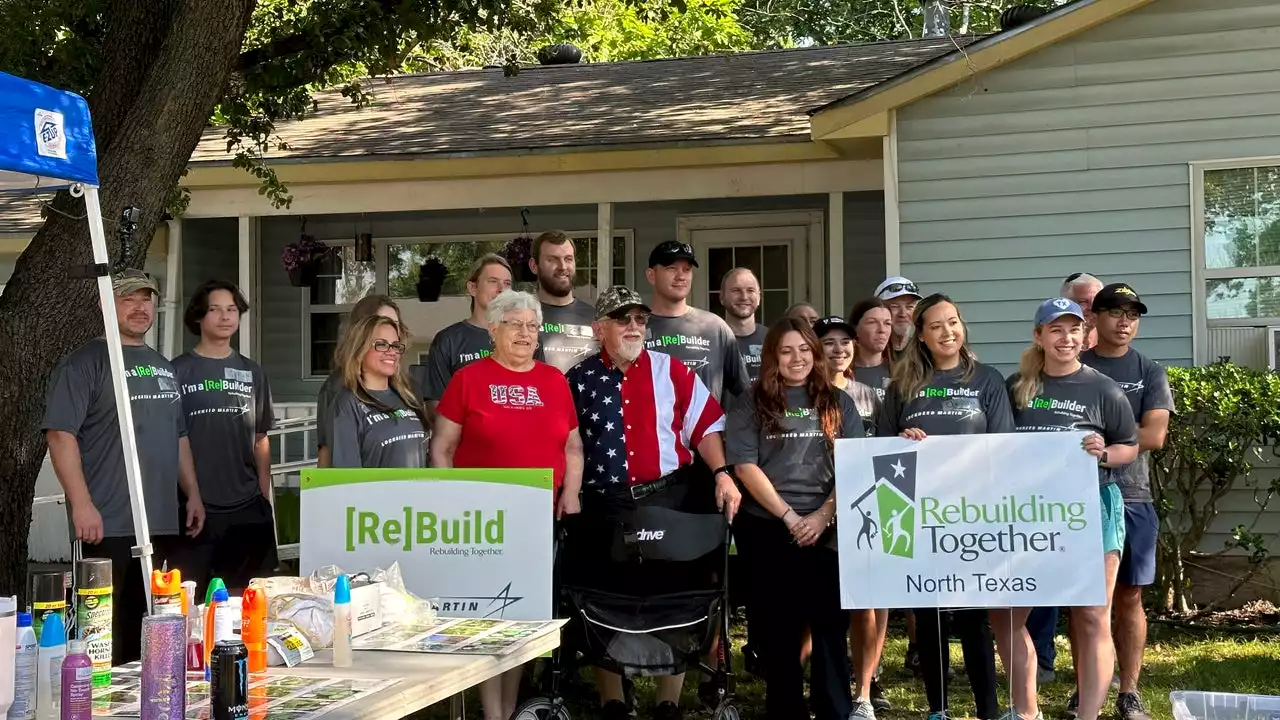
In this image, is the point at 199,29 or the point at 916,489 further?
the point at 199,29

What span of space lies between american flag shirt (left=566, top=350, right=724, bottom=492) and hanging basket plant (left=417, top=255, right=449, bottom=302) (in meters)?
6.61

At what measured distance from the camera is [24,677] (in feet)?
9.61

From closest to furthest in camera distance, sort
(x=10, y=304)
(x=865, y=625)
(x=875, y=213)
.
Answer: (x=865, y=625) < (x=10, y=304) < (x=875, y=213)

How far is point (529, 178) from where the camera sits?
10.1 m

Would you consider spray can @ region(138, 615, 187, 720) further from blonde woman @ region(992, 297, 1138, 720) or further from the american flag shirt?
blonde woman @ region(992, 297, 1138, 720)

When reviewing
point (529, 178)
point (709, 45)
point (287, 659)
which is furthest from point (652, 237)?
point (709, 45)

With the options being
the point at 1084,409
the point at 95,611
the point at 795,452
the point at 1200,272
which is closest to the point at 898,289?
the point at 1084,409

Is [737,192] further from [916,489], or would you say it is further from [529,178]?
[916,489]

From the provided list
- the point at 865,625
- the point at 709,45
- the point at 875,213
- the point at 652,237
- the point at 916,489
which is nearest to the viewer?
the point at 916,489

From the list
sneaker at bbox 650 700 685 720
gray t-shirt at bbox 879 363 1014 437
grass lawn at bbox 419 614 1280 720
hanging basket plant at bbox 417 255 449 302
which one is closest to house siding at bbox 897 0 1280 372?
grass lawn at bbox 419 614 1280 720

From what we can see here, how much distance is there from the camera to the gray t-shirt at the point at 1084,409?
205 inches

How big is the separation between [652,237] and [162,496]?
7021mm

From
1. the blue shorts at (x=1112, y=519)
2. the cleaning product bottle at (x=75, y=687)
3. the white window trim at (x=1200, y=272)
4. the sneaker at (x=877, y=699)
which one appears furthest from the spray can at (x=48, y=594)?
the white window trim at (x=1200, y=272)

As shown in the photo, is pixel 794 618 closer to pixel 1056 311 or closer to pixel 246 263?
pixel 1056 311
